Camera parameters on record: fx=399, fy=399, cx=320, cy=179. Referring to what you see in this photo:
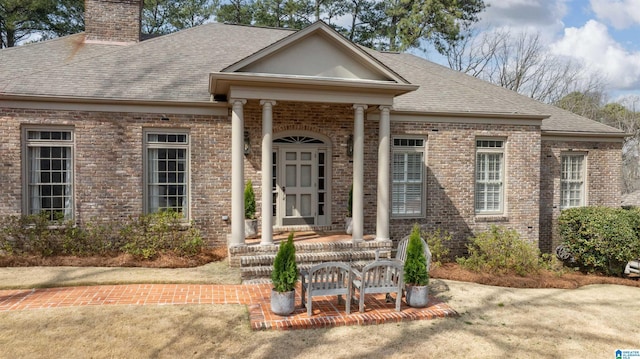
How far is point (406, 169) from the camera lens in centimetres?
1110

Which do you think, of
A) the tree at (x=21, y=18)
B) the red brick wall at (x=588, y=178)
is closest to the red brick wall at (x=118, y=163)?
the red brick wall at (x=588, y=178)

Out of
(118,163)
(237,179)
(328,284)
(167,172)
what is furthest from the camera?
(167,172)

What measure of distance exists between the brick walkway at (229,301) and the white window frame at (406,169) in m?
4.35

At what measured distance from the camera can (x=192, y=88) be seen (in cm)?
1009

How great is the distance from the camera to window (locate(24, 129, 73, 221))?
9.16 m

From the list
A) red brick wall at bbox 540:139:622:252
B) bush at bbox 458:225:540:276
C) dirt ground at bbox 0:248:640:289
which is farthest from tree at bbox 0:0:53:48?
red brick wall at bbox 540:139:622:252

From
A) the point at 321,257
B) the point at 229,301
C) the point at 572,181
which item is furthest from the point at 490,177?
the point at 229,301

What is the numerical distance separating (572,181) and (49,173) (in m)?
14.8

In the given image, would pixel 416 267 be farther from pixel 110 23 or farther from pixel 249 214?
pixel 110 23

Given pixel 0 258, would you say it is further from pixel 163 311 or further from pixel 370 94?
pixel 370 94

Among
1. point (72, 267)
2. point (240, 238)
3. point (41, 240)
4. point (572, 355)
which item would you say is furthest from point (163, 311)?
point (572, 355)

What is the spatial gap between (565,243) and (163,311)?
10819 mm

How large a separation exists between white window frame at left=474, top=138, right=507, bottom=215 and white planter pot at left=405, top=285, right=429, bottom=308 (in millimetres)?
6021

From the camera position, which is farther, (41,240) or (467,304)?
(41,240)
